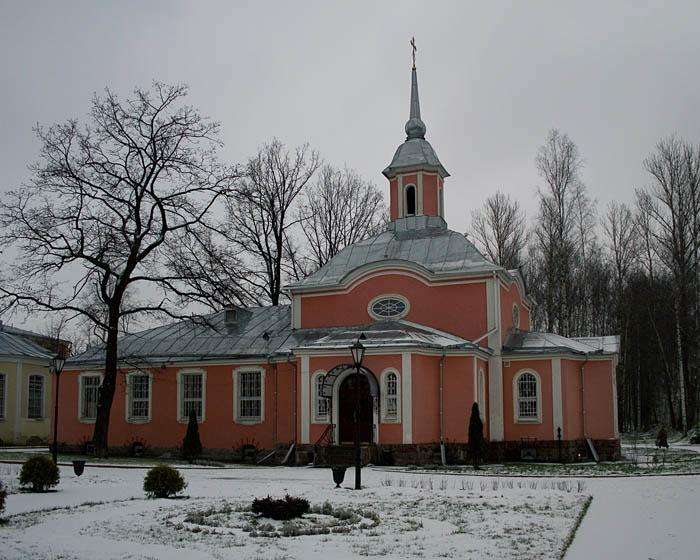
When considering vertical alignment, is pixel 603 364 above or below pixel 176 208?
below

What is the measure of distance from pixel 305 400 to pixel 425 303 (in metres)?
5.23

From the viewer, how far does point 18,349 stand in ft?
128

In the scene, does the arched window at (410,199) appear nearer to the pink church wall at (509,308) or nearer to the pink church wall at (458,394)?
the pink church wall at (509,308)

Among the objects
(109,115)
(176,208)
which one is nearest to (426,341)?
(176,208)

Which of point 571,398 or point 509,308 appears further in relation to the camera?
point 509,308

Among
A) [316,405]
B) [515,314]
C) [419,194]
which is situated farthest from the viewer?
[419,194]

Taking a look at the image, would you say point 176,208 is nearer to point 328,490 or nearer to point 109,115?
point 109,115

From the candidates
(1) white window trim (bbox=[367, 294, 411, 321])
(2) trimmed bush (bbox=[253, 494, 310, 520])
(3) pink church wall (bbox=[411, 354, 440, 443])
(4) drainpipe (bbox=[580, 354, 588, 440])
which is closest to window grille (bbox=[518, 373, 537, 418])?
(4) drainpipe (bbox=[580, 354, 588, 440])

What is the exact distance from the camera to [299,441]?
2538 centimetres


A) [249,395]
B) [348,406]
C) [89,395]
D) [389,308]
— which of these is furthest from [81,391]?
[389,308]

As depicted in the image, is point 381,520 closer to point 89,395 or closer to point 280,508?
point 280,508

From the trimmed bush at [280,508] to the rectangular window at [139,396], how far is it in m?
19.4

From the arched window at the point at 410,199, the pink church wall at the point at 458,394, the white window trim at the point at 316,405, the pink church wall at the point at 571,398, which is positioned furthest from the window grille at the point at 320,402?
the arched window at the point at 410,199

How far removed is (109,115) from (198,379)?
377 inches
